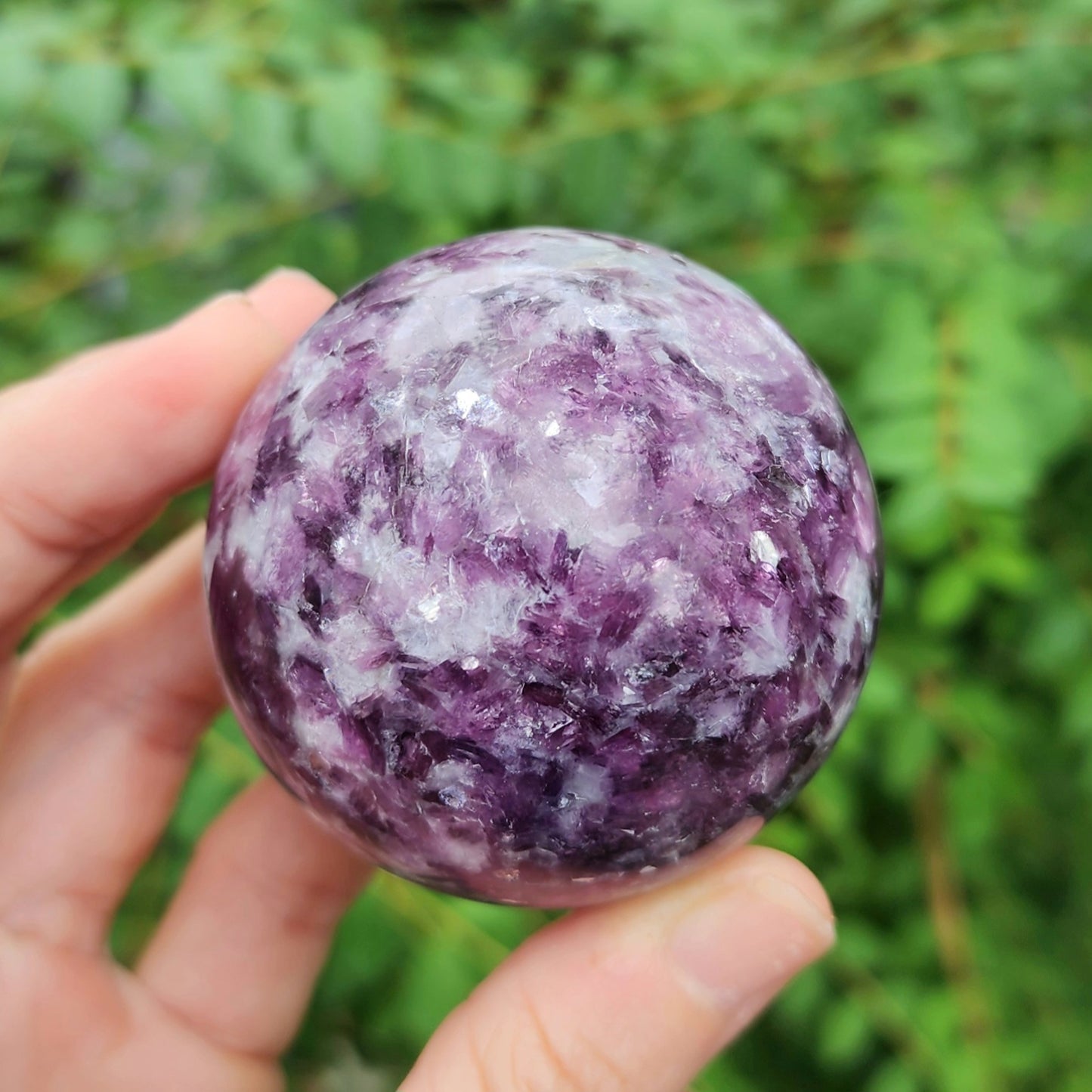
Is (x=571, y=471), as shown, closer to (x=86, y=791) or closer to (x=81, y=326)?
(x=86, y=791)

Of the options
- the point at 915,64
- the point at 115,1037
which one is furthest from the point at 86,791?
the point at 915,64

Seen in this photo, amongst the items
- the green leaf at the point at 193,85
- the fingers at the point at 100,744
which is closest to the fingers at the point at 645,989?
the fingers at the point at 100,744

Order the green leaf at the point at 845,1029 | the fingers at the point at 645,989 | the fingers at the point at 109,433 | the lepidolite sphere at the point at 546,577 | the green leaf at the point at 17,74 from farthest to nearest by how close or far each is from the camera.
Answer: the green leaf at the point at 845,1029
the green leaf at the point at 17,74
the fingers at the point at 109,433
the fingers at the point at 645,989
the lepidolite sphere at the point at 546,577

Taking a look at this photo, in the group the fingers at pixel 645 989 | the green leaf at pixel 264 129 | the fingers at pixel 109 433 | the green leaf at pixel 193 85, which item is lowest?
the fingers at pixel 645 989

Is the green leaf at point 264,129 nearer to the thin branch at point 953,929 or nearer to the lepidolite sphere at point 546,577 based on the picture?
the lepidolite sphere at point 546,577

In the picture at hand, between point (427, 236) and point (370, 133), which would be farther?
point (427, 236)

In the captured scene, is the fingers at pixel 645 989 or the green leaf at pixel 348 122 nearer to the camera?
the fingers at pixel 645 989

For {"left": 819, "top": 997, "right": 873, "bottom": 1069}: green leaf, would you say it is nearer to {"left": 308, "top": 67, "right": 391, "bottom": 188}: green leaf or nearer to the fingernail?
the fingernail

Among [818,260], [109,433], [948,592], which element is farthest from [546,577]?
[818,260]

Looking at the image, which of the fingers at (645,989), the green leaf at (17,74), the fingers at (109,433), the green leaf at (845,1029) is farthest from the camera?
the green leaf at (845,1029)
